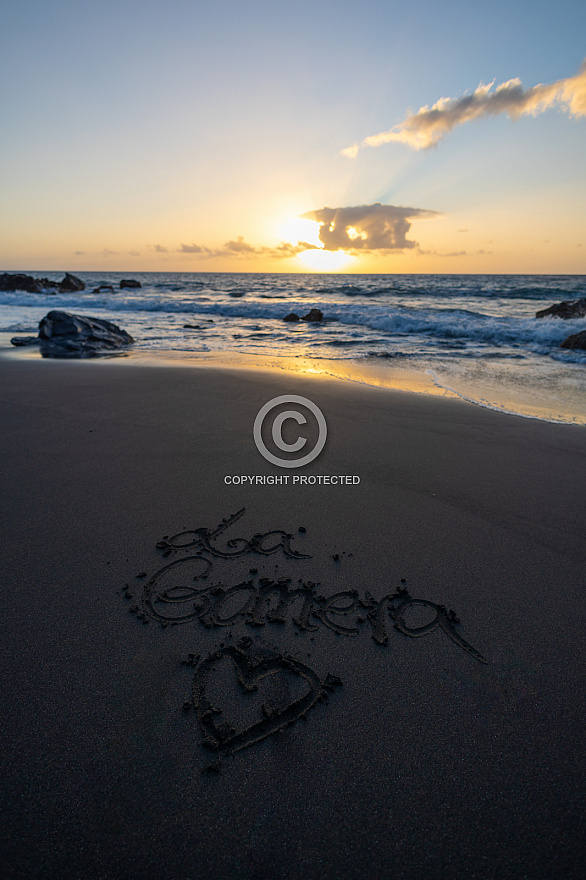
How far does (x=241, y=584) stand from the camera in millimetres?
2121

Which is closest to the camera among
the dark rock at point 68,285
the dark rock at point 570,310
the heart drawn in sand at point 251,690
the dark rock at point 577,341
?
the heart drawn in sand at point 251,690

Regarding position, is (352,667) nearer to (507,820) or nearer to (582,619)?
(507,820)

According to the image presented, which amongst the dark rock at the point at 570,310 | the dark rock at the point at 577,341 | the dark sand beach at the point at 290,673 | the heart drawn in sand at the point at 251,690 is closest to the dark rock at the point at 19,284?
the dark rock at the point at 570,310

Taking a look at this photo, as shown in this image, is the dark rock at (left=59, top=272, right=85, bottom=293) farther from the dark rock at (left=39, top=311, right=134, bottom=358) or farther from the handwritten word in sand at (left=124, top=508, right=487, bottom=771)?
the handwritten word in sand at (left=124, top=508, right=487, bottom=771)

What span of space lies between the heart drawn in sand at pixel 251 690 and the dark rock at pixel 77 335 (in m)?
8.56

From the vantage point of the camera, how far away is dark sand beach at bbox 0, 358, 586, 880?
118 centimetres

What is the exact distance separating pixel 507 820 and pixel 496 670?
0.54 m

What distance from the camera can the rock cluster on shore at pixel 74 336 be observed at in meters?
9.00

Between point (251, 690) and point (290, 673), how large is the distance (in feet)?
0.58

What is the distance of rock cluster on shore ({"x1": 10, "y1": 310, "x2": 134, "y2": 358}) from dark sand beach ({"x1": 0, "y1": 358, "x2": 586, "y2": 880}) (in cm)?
653

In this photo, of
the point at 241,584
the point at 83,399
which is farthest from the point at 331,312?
the point at 241,584

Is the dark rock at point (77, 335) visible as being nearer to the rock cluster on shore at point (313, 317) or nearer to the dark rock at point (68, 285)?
the rock cluster on shore at point (313, 317)

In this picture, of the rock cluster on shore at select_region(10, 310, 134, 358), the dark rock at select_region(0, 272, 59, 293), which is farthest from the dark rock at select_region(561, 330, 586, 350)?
the dark rock at select_region(0, 272, 59, 293)

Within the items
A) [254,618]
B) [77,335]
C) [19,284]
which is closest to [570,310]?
[77,335]
